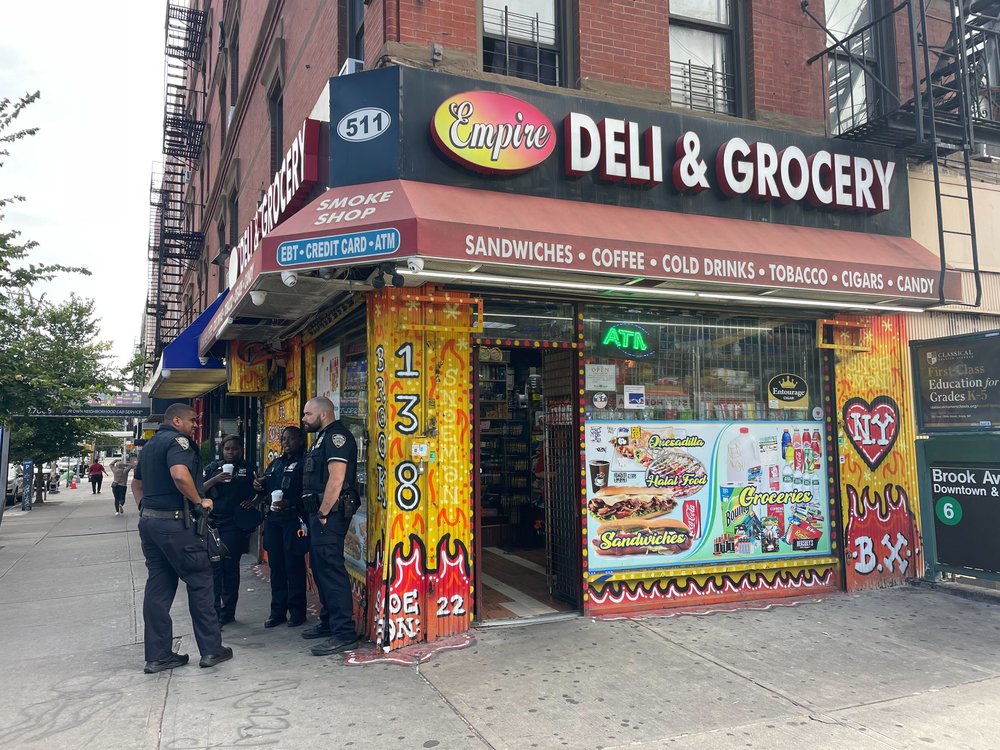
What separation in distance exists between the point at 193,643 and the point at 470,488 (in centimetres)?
280

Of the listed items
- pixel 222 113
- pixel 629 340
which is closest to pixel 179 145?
pixel 222 113

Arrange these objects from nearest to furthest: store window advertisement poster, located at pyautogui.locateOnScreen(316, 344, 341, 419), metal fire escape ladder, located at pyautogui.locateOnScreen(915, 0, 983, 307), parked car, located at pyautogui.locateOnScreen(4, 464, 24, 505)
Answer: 1. metal fire escape ladder, located at pyautogui.locateOnScreen(915, 0, 983, 307)
2. store window advertisement poster, located at pyautogui.locateOnScreen(316, 344, 341, 419)
3. parked car, located at pyautogui.locateOnScreen(4, 464, 24, 505)

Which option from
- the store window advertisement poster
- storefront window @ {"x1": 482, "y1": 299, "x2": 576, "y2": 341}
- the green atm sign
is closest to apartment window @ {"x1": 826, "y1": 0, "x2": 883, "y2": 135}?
the green atm sign

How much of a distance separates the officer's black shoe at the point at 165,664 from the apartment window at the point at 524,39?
19.1 ft

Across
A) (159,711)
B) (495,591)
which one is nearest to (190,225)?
(495,591)

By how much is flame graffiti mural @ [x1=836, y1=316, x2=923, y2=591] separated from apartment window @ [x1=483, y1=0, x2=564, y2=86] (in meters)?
4.39

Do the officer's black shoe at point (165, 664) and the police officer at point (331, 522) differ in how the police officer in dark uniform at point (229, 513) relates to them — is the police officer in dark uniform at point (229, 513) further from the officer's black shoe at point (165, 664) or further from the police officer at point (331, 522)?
the police officer at point (331, 522)

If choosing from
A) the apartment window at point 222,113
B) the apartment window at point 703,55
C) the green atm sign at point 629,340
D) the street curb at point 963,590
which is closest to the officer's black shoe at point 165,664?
the green atm sign at point 629,340

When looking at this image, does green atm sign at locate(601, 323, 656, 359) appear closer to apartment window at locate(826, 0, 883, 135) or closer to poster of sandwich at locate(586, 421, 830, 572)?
poster of sandwich at locate(586, 421, 830, 572)

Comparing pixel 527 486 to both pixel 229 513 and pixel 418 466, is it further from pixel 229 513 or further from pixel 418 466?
pixel 418 466

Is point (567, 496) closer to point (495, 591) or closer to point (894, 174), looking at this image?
point (495, 591)

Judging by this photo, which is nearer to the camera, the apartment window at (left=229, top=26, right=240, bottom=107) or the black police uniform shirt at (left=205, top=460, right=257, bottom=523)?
the black police uniform shirt at (left=205, top=460, right=257, bottom=523)

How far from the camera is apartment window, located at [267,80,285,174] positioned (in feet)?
37.4

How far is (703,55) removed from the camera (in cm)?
810
